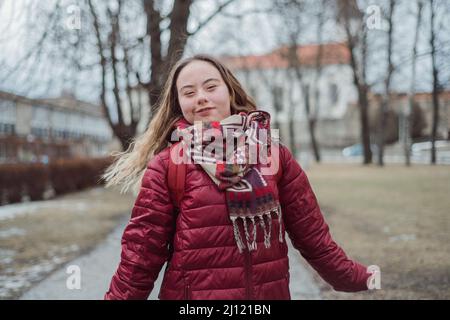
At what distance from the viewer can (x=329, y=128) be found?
1886 inches

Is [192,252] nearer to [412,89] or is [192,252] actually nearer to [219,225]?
[219,225]

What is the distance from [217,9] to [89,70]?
2.57 metres

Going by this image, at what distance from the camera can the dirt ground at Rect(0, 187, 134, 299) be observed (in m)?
5.68

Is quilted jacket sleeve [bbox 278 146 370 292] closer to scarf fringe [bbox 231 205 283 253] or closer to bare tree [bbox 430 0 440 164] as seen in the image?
scarf fringe [bbox 231 205 283 253]

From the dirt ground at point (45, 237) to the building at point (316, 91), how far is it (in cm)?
575

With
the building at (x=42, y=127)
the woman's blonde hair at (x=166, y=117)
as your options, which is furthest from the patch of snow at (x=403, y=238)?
the building at (x=42, y=127)

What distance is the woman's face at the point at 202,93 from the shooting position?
1.94 meters

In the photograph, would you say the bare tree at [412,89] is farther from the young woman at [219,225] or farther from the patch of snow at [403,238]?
the young woman at [219,225]

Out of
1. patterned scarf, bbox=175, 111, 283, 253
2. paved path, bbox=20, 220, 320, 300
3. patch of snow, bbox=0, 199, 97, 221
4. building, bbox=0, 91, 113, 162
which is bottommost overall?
patch of snow, bbox=0, 199, 97, 221

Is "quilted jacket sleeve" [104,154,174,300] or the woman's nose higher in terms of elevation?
the woman's nose

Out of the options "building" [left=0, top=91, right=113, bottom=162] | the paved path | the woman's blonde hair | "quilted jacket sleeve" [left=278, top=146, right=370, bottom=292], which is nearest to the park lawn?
the paved path
